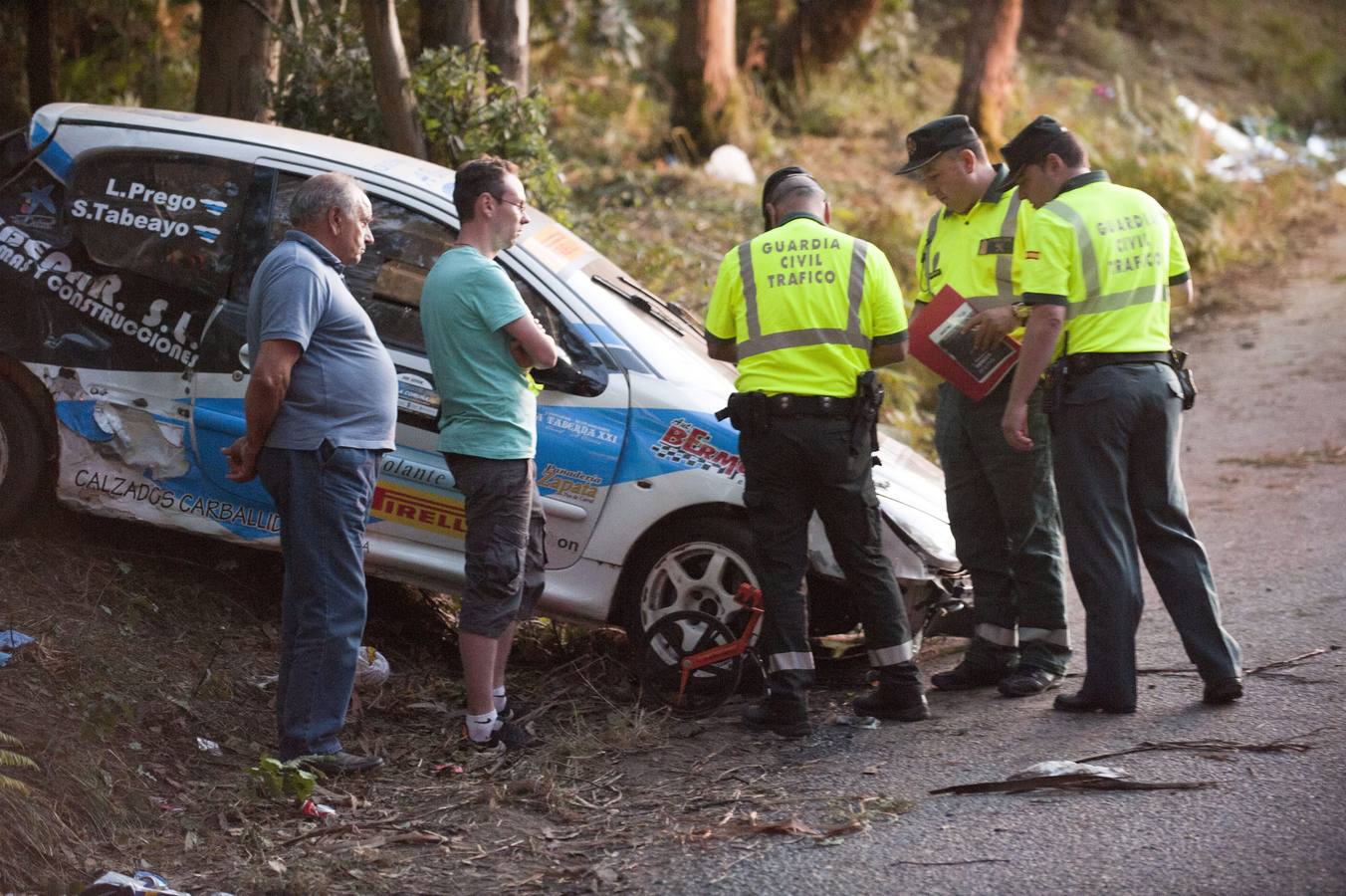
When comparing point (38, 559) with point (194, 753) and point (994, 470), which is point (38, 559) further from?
point (994, 470)

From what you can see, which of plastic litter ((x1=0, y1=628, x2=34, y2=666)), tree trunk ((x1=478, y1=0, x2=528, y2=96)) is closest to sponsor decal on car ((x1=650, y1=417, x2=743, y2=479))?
plastic litter ((x1=0, y1=628, x2=34, y2=666))

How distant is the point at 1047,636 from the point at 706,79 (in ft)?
32.8

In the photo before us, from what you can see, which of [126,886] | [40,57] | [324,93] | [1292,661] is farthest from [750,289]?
[40,57]

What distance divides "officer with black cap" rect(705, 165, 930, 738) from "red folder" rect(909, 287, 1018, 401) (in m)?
0.43

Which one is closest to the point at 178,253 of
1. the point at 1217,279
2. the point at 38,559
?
the point at 38,559

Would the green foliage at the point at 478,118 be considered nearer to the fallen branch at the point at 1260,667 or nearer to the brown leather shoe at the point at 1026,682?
the brown leather shoe at the point at 1026,682

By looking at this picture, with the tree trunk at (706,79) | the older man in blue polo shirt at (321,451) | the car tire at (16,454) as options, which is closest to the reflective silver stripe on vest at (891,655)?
the older man in blue polo shirt at (321,451)

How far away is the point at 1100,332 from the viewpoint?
5.25m

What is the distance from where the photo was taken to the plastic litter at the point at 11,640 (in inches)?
207

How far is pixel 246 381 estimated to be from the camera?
575 centimetres

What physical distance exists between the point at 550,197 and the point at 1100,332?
4.08 meters

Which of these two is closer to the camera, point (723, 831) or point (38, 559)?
point (723, 831)

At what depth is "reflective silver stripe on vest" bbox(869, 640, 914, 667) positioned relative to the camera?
17.5ft

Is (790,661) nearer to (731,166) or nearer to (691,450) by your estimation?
(691,450)
